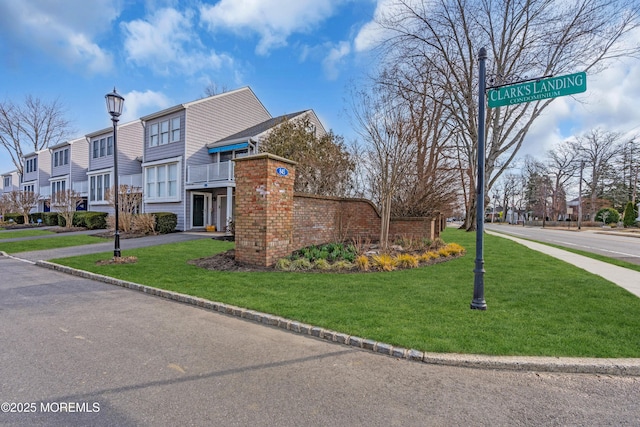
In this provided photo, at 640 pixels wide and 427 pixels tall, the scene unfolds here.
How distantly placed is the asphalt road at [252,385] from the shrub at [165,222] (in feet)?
47.4

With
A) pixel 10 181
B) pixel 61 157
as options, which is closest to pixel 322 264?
pixel 61 157

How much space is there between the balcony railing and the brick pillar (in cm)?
1008

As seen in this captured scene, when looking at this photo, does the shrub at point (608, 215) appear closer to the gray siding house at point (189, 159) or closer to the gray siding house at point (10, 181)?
the gray siding house at point (189, 159)

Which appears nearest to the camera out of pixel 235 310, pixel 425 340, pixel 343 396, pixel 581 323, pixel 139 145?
pixel 343 396

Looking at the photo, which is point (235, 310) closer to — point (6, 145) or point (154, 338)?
point (154, 338)

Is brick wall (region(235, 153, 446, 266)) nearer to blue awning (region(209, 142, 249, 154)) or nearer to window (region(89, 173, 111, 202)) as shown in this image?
blue awning (region(209, 142, 249, 154))

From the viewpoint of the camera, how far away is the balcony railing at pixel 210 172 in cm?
1806

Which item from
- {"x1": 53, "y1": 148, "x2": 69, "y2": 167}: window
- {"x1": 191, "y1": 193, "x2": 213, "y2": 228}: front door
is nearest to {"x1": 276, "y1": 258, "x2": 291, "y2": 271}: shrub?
{"x1": 191, "y1": 193, "x2": 213, "y2": 228}: front door

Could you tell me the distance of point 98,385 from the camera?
2904 millimetres

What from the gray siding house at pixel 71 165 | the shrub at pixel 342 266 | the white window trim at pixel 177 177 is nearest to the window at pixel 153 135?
the white window trim at pixel 177 177

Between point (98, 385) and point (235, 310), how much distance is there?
216 centimetres

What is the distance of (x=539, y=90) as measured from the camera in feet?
15.3

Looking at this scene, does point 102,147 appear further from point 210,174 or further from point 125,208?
point 210,174

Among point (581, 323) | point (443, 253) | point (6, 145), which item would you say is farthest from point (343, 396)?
point (6, 145)
